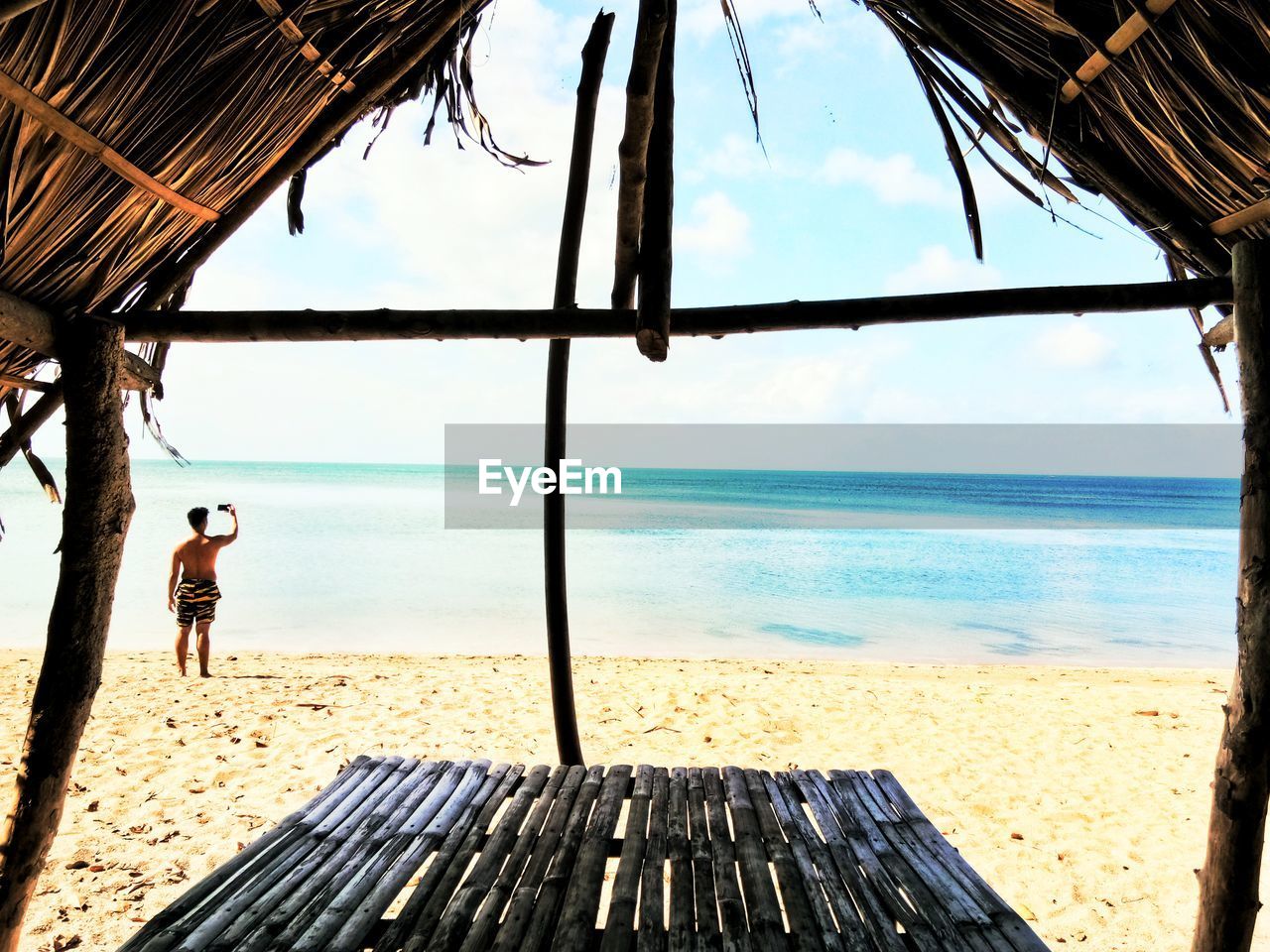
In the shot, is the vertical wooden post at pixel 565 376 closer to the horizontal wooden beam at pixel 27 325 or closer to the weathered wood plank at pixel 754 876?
the weathered wood plank at pixel 754 876

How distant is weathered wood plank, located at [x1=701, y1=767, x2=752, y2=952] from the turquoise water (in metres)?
6.54

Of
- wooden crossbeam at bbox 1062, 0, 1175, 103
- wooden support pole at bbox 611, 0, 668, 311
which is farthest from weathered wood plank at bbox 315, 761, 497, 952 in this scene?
wooden crossbeam at bbox 1062, 0, 1175, 103

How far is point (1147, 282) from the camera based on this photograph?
79.0 inches

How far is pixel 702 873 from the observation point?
1.69 meters

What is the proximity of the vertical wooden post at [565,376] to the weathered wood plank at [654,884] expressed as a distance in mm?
779

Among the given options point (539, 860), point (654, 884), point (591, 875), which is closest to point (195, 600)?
point (539, 860)

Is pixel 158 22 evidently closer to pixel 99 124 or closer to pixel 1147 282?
pixel 99 124

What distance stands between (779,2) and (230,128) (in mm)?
1588

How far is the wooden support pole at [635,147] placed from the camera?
1759mm

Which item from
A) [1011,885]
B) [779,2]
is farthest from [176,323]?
[1011,885]

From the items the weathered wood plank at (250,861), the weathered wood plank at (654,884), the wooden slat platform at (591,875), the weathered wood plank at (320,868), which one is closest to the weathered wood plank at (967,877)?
the wooden slat platform at (591,875)

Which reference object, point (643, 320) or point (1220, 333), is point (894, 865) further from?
point (1220, 333)

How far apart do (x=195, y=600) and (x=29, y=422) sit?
3.88 metres

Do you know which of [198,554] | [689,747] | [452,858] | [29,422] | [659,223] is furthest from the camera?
[198,554]
